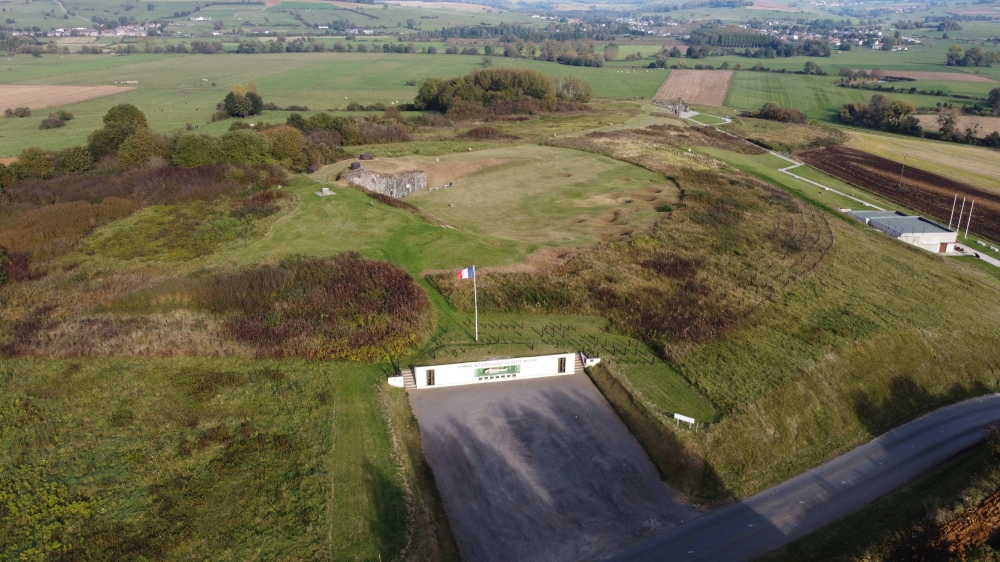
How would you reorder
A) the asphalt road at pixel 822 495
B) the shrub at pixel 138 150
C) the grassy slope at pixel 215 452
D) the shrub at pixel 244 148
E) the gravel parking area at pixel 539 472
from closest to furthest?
the grassy slope at pixel 215 452, the asphalt road at pixel 822 495, the gravel parking area at pixel 539 472, the shrub at pixel 244 148, the shrub at pixel 138 150

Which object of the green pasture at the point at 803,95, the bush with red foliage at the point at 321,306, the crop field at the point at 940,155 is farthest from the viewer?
the green pasture at the point at 803,95

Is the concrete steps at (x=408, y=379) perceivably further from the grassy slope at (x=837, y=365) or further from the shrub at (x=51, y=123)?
the shrub at (x=51, y=123)

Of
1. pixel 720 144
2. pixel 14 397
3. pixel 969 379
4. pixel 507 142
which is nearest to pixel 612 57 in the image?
pixel 720 144

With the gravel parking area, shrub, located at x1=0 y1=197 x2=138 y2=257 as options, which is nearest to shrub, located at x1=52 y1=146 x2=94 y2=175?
shrub, located at x1=0 y1=197 x2=138 y2=257

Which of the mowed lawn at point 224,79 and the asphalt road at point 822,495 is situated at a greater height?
the mowed lawn at point 224,79

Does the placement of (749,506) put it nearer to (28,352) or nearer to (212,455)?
(212,455)

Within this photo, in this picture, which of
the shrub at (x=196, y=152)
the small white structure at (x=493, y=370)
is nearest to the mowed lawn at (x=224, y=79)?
the shrub at (x=196, y=152)

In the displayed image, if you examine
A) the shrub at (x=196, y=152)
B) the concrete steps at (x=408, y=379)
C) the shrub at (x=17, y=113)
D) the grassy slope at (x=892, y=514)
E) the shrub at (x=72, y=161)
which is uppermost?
the shrub at (x=17, y=113)

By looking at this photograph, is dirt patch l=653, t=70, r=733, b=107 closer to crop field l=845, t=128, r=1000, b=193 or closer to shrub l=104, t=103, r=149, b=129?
crop field l=845, t=128, r=1000, b=193
